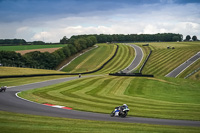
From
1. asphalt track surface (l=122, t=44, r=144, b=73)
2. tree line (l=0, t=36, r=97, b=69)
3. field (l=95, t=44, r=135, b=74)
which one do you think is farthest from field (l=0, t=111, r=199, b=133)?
asphalt track surface (l=122, t=44, r=144, b=73)

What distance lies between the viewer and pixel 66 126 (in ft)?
57.5

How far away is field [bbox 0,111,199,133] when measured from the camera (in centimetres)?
1644

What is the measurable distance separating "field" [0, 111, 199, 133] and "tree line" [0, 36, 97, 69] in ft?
245

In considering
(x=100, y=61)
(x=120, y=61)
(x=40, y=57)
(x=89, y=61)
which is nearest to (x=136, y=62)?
(x=120, y=61)

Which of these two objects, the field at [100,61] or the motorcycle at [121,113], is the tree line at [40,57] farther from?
the motorcycle at [121,113]

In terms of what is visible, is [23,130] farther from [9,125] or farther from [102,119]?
[102,119]

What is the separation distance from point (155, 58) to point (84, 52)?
169ft

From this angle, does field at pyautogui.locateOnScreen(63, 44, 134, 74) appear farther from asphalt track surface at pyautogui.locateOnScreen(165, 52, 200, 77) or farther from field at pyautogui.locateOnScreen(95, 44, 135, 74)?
asphalt track surface at pyautogui.locateOnScreen(165, 52, 200, 77)

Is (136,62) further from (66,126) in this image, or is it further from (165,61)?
(66,126)

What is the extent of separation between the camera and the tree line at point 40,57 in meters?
97.4

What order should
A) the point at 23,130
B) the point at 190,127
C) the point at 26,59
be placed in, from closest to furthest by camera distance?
the point at 23,130 < the point at 190,127 < the point at 26,59

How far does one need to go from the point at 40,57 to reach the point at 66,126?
331ft

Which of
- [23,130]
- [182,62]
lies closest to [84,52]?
[182,62]

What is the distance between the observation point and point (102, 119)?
827 inches
